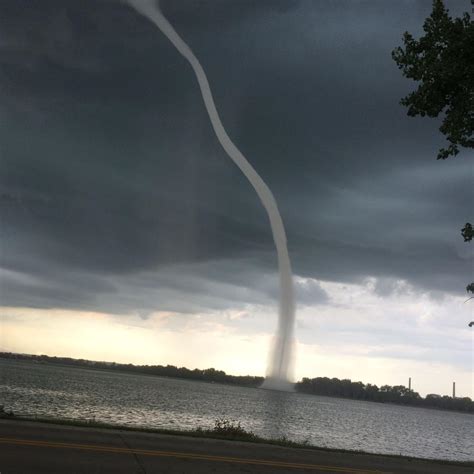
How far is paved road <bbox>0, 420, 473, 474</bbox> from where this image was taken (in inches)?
576

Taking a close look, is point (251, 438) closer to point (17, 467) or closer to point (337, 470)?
point (337, 470)

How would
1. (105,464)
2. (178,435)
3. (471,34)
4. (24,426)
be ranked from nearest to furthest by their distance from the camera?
(105,464) → (471,34) → (24,426) → (178,435)

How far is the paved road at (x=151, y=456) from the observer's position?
14.6 metres

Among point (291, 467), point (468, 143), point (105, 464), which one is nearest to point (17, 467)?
point (105, 464)

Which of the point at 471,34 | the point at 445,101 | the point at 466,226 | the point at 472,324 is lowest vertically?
the point at 472,324

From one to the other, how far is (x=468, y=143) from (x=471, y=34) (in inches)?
147

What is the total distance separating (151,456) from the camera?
17.0 meters

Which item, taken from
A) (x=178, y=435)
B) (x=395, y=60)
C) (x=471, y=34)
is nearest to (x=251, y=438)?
(x=178, y=435)

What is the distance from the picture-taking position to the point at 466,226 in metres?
19.2

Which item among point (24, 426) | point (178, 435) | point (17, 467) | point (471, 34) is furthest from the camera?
point (178, 435)

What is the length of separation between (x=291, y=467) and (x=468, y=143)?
41.6 ft

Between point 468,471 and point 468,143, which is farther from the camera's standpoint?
point 468,471

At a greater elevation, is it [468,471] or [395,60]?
[395,60]

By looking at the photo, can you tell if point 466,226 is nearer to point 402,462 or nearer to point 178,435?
point 402,462
